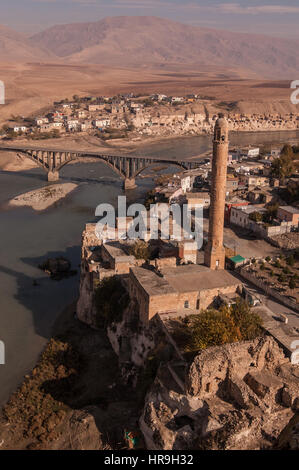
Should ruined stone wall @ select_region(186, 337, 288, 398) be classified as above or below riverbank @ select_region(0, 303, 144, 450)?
above

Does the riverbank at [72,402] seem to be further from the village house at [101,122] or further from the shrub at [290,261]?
the village house at [101,122]

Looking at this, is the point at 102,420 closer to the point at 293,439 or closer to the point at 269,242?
the point at 293,439

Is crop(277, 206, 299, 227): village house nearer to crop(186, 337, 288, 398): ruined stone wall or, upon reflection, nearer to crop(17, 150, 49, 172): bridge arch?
crop(186, 337, 288, 398): ruined stone wall

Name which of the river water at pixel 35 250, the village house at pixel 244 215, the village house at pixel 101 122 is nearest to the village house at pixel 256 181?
the village house at pixel 244 215

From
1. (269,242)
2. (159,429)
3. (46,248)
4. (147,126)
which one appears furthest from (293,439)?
(147,126)

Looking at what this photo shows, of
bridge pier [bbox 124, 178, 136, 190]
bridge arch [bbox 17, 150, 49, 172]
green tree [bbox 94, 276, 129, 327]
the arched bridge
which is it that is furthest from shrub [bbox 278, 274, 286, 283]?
bridge arch [bbox 17, 150, 49, 172]

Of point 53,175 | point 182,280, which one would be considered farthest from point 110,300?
point 53,175
